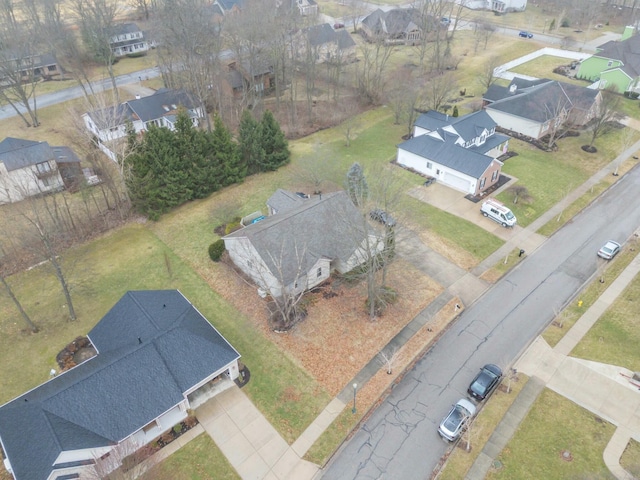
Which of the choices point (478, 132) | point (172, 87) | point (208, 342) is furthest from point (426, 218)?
point (172, 87)

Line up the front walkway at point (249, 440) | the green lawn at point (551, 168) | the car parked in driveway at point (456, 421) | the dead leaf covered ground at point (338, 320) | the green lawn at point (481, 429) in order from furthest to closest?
the green lawn at point (551, 168), the dead leaf covered ground at point (338, 320), the car parked in driveway at point (456, 421), the front walkway at point (249, 440), the green lawn at point (481, 429)

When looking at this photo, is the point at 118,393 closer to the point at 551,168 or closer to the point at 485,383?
the point at 485,383

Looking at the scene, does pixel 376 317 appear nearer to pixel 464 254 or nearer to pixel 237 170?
pixel 464 254

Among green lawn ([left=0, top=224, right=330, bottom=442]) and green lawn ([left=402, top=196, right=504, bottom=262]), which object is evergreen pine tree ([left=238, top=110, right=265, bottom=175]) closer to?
green lawn ([left=0, top=224, right=330, bottom=442])

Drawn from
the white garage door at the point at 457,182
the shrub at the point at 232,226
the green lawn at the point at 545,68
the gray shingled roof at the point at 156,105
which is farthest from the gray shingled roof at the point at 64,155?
the green lawn at the point at 545,68

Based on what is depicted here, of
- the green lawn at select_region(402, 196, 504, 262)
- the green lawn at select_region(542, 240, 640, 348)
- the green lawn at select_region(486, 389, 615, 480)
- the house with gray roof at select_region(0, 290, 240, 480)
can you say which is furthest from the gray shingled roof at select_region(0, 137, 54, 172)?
the green lawn at select_region(542, 240, 640, 348)

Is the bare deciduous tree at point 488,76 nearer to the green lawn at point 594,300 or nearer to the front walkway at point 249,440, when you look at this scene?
the green lawn at point 594,300

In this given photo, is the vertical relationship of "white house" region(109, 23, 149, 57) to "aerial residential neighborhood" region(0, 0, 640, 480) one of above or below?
above
